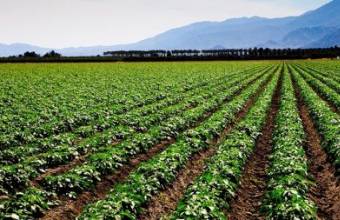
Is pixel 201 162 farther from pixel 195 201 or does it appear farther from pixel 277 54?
pixel 277 54

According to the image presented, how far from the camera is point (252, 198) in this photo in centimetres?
1363

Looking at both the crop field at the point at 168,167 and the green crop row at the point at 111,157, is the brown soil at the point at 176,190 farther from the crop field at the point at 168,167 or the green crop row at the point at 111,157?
the green crop row at the point at 111,157

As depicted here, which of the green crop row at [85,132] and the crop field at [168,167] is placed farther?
the green crop row at [85,132]

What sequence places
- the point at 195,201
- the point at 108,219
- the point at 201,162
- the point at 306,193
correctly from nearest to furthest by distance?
the point at 108,219, the point at 195,201, the point at 306,193, the point at 201,162

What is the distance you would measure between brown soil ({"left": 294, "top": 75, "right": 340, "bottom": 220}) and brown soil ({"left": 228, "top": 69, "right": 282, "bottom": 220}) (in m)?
1.71

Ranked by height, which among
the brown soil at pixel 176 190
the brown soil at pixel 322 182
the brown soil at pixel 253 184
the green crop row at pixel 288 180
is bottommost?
the brown soil at pixel 322 182

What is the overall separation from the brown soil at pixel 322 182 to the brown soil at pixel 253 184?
1.71 m

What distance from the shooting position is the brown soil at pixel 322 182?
41.6ft

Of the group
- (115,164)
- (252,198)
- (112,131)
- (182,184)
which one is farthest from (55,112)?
(252,198)

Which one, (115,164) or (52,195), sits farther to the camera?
(115,164)

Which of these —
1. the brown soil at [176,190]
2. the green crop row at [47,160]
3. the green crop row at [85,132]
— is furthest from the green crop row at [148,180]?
the green crop row at [85,132]

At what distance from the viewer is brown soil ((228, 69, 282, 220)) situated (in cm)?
1248

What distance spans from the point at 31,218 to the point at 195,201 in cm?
434

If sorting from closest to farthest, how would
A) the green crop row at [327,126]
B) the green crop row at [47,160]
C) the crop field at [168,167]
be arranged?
the crop field at [168,167]
the green crop row at [47,160]
the green crop row at [327,126]
